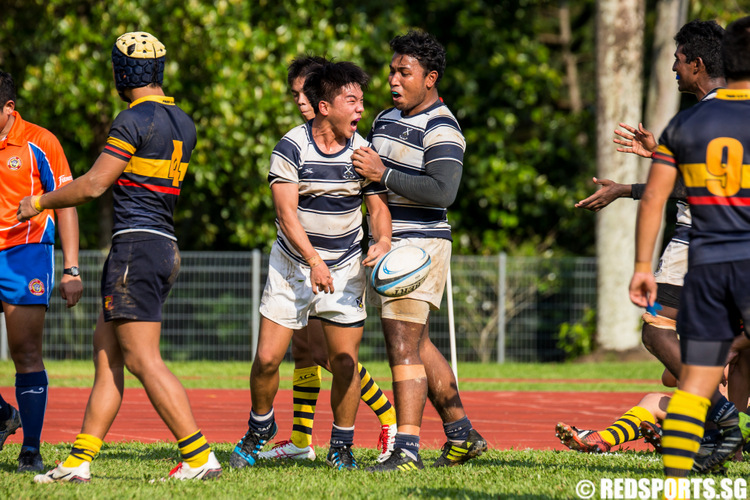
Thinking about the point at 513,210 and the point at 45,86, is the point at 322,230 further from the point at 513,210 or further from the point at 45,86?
the point at 513,210

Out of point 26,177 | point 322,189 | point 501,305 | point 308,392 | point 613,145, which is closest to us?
point 322,189

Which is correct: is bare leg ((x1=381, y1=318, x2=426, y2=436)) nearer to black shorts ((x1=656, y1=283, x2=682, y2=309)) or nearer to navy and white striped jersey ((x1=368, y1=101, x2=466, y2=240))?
navy and white striped jersey ((x1=368, y1=101, x2=466, y2=240))

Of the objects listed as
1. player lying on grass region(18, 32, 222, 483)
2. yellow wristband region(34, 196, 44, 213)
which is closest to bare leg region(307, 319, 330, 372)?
player lying on grass region(18, 32, 222, 483)

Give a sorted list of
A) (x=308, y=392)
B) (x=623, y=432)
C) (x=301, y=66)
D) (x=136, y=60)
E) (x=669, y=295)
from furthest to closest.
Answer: (x=301, y=66) → (x=308, y=392) → (x=623, y=432) → (x=669, y=295) → (x=136, y=60)

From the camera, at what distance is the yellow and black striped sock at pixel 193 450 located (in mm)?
4973

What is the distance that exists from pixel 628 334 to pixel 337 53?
22.5 ft

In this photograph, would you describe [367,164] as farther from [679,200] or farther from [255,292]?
[255,292]

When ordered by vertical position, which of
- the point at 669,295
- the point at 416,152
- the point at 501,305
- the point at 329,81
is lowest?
the point at 501,305

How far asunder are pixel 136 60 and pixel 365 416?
479 centimetres

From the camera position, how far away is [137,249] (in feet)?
16.2

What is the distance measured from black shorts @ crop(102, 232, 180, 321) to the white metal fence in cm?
1107

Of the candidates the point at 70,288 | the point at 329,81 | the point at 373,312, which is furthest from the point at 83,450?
the point at 373,312

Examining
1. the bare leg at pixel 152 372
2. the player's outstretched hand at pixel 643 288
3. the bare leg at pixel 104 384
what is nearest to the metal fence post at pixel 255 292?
the bare leg at pixel 104 384

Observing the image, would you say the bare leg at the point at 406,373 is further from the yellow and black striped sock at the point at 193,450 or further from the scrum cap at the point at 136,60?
the scrum cap at the point at 136,60
